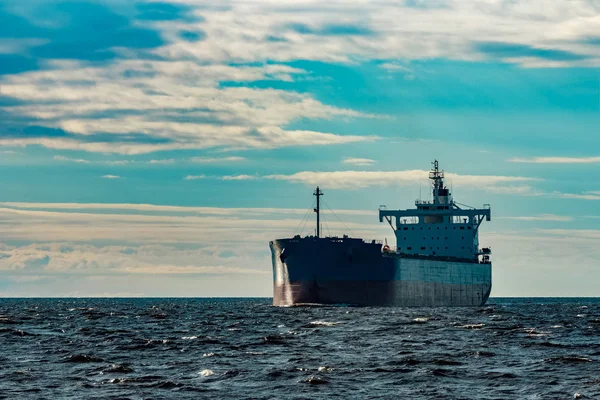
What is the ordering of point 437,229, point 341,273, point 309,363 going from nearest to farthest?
1. point 309,363
2. point 341,273
3. point 437,229

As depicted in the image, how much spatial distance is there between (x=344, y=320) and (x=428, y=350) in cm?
2341

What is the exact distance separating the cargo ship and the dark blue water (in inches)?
1126

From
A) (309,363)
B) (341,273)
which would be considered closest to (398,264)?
(341,273)

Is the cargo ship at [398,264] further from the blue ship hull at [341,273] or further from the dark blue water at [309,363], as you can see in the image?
the dark blue water at [309,363]

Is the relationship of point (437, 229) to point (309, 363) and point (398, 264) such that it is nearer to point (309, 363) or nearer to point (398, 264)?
point (398, 264)

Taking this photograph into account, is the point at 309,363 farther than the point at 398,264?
No

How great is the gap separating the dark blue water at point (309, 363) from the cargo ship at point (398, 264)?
28607mm

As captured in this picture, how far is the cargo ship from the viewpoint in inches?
3482

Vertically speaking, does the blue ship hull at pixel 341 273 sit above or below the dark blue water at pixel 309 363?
above

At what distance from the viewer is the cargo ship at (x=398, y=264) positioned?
88.4 meters

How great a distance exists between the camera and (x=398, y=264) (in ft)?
313

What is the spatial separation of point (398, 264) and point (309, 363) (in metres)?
58.6

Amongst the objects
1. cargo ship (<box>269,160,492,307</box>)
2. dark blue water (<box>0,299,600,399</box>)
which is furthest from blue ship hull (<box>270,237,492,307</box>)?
dark blue water (<box>0,299,600,399</box>)

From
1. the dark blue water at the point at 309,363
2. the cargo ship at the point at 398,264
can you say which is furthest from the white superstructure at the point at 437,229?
the dark blue water at the point at 309,363
